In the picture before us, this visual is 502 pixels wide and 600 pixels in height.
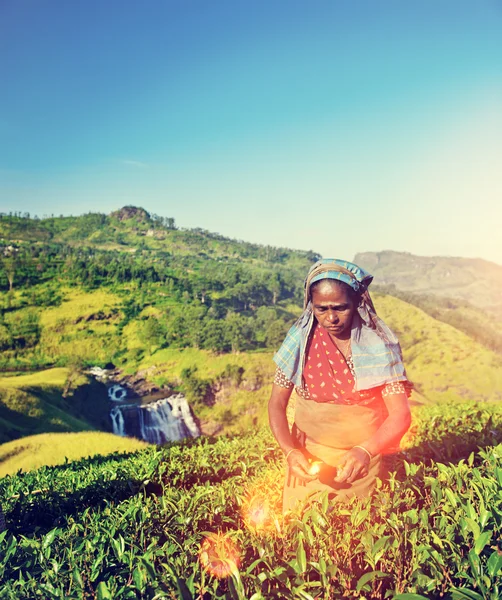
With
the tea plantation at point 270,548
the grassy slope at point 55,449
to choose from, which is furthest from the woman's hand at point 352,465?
the grassy slope at point 55,449

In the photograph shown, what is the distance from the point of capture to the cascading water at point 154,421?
2039 inches

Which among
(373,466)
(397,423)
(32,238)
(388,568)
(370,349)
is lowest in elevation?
(388,568)

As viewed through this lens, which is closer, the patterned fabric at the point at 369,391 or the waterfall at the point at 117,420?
the patterned fabric at the point at 369,391

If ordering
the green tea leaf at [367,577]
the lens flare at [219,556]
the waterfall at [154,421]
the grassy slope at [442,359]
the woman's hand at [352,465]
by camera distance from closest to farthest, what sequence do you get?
1. the green tea leaf at [367,577]
2. the lens flare at [219,556]
3. the woman's hand at [352,465]
4. the waterfall at [154,421]
5. the grassy slope at [442,359]

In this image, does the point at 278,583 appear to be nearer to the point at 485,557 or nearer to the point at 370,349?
the point at 485,557

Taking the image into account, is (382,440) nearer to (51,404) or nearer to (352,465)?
(352,465)

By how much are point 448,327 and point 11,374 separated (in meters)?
73.7

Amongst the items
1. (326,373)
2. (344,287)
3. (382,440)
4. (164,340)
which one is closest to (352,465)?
(382,440)

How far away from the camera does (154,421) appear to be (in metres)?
52.8

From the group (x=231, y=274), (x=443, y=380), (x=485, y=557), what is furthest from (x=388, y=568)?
(x=231, y=274)

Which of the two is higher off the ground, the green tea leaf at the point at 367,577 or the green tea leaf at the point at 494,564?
the green tea leaf at the point at 494,564

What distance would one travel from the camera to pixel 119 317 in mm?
76750

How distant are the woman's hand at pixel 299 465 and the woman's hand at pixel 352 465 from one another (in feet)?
0.54

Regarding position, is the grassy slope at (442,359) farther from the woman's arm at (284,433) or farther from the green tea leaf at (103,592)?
the green tea leaf at (103,592)
